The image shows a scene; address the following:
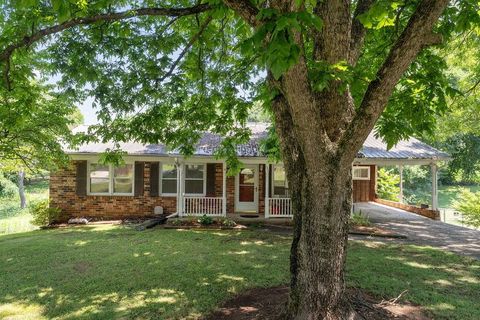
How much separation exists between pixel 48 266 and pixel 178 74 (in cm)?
527

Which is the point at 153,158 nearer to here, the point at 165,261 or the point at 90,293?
the point at 165,261

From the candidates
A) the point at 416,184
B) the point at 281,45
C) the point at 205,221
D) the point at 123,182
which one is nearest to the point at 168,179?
the point at 123,182

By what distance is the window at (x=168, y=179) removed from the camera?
14689 millimetres

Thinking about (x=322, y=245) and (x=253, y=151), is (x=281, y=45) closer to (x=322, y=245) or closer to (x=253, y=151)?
(x=322, y=245)

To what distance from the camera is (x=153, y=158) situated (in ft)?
45.7

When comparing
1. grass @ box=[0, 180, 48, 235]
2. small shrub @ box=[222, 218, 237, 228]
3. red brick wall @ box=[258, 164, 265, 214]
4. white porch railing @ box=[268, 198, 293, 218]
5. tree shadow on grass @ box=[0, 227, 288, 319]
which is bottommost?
grass @ box=[0, 180, 48, 235]

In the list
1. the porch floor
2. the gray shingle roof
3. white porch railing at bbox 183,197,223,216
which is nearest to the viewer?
the porch floor

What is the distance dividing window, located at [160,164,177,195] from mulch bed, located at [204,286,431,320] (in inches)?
382

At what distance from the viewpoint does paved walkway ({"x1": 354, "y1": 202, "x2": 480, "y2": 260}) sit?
375 inches

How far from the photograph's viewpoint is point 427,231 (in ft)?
38.1

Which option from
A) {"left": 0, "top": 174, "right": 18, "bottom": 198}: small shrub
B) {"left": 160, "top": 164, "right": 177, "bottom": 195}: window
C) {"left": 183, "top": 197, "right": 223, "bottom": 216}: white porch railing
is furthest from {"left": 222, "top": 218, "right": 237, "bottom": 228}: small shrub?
{"left": 0, "top": 174, "right": 18, "bottom": 198}: small shrub

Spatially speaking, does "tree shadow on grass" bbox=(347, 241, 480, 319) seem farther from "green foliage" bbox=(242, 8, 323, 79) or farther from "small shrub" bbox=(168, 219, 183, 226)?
"small shrub" bbox=(168, 219, 183, 226)

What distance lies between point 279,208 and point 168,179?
508 cm

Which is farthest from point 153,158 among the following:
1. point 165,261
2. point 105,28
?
point 105,28
